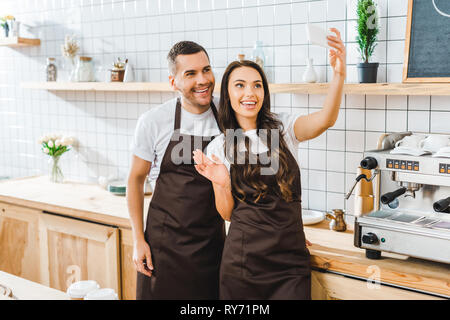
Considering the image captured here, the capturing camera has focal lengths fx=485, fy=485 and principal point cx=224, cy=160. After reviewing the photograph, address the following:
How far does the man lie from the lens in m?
1.94

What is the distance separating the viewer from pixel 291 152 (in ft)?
5.81

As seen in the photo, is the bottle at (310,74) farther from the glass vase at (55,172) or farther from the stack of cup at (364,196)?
the glass vase at (55,172)

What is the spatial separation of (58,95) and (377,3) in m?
2.37

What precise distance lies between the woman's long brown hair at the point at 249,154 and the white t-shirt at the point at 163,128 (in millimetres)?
207

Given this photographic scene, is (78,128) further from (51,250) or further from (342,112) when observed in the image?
(342,112)

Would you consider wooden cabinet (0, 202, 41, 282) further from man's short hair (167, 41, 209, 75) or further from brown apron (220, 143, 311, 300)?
brown apron (220, 143, 311, 300)

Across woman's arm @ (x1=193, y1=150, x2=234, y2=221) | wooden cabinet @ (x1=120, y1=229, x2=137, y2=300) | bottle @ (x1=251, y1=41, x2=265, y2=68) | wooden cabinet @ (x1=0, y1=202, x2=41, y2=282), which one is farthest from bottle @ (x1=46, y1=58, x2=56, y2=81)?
woman's arm @ (x1=193, y1=150, x2=234, y2=221)

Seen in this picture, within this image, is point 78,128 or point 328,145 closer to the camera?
point 328,145

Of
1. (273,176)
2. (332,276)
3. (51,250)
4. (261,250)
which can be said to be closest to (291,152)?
(273,176)

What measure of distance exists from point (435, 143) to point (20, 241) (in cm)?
246

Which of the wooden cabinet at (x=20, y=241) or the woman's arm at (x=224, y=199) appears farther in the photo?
the wooden cabinet at (x=20, y=241)

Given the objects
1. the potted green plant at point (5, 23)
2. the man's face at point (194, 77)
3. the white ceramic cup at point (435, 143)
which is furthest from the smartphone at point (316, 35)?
the potted green plant at point (5, 23)

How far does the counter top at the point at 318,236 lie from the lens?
1.70 m
